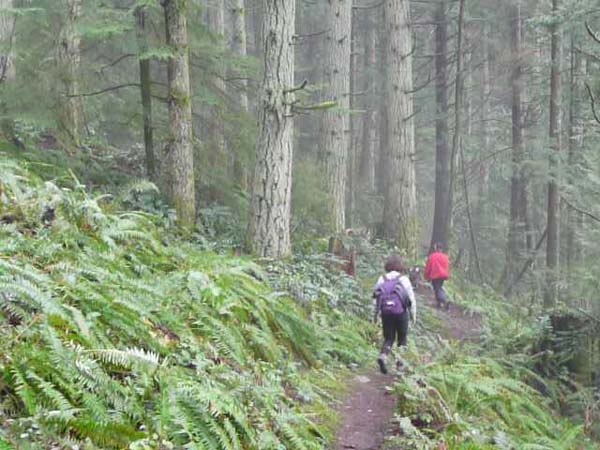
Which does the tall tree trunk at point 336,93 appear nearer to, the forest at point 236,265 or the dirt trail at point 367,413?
the forest at point 236,265

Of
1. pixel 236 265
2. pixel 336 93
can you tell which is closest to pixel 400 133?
pixel 336 93

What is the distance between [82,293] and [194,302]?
1570 millimetres

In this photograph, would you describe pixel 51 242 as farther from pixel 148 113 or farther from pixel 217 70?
pixel 217 70

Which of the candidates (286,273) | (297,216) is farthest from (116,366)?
(297,216)

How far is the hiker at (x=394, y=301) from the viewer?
29.5 ft

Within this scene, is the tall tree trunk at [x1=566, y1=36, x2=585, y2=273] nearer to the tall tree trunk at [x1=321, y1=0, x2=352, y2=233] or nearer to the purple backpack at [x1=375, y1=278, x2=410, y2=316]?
the tall tree trunk at [x1=321, y1=0, x2=352, y2=233]

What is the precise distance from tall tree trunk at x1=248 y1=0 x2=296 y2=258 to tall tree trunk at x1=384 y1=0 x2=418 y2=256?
26.5 ft

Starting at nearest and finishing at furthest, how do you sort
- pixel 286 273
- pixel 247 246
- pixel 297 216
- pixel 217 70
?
pixel 286 273 → pixel 247 246 → pixel 217 70 → pixel 297 216

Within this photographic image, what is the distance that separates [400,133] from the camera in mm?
19406

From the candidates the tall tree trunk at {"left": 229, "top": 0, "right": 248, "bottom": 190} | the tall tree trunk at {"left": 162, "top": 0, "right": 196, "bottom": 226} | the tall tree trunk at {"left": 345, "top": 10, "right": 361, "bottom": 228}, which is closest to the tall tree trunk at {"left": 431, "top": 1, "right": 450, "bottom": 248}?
the tall tree trunk at {"left": 345, "top": 10, "right": 361, "bottom": 228}

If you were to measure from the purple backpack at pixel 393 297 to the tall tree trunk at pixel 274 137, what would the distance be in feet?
10.6

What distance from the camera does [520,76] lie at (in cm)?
2303

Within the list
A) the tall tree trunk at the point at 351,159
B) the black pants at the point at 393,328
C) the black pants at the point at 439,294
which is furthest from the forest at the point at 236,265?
the tall tree trunk at the point at 351,159

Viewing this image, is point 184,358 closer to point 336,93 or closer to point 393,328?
point 393,328
